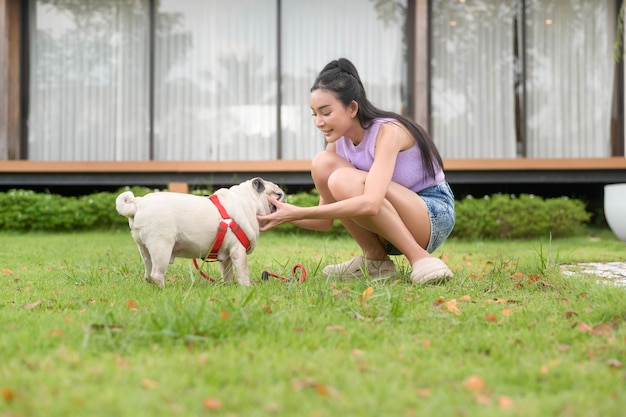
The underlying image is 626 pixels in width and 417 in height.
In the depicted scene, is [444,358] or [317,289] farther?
[317,289]

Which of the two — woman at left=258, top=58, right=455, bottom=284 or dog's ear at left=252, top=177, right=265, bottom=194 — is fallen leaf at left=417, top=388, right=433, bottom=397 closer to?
woman at left=258, top=58, right=455, bottom=284

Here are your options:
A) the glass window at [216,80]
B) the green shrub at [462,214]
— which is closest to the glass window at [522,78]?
the green shrub at [462,214]

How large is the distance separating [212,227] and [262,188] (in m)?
0.37

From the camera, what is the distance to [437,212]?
141 inches

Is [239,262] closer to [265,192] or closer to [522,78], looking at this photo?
[265,192]

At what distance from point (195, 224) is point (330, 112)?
904 millimetres

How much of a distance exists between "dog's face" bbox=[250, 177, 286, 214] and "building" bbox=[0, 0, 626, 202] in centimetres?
592

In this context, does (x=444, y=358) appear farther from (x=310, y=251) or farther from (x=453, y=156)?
(x=453, y=156)

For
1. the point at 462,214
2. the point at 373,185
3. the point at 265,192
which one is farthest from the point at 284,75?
the point at 373,185

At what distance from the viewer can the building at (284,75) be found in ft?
30.3

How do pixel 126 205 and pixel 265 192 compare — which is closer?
pixel 126 205

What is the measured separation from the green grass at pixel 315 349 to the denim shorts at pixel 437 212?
0.30 m

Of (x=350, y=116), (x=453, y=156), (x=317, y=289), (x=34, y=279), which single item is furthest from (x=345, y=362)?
(x=453, y=156)

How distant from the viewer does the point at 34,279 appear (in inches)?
146
